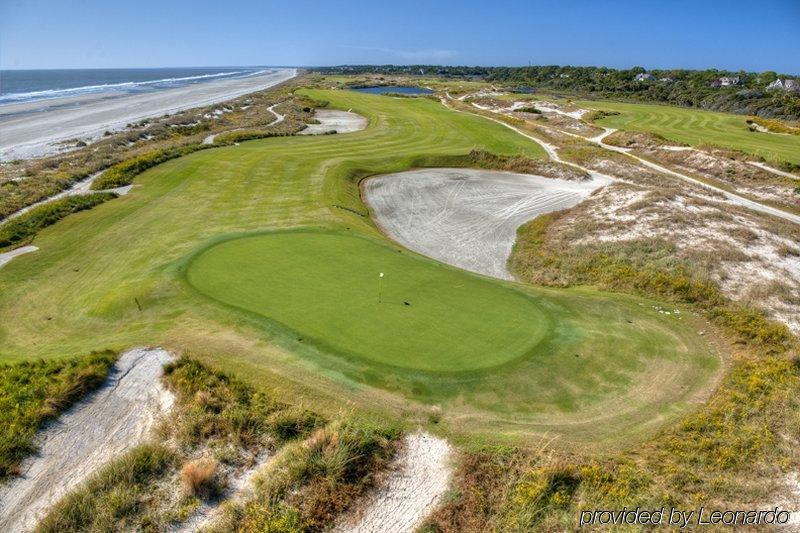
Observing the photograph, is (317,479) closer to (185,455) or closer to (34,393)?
(185,455)

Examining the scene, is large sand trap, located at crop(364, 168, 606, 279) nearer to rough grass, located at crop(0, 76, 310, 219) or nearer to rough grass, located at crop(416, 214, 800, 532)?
rough grass, located at crop(416, 214, 800, 532)

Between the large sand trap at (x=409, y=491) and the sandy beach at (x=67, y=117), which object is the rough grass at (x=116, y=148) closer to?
the sandy beach at (x=67, y=117)

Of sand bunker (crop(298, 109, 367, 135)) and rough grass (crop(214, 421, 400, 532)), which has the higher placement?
sand bunker (crop(298, 109, 367, 135))

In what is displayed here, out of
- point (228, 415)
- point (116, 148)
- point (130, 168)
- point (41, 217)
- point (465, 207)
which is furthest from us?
point (116, 148)

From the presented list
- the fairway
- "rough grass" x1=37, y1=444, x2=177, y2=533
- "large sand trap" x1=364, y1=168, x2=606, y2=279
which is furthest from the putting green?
the fairway

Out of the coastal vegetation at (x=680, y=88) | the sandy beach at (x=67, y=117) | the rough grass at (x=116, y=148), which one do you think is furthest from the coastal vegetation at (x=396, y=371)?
the coastal vegetation at (x=680, y=88)

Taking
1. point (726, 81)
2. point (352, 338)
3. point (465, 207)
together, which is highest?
point (726, 81)

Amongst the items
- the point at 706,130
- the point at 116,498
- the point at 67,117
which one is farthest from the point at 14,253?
the point at 67,117

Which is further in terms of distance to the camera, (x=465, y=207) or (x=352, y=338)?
(x=465, y=207)
